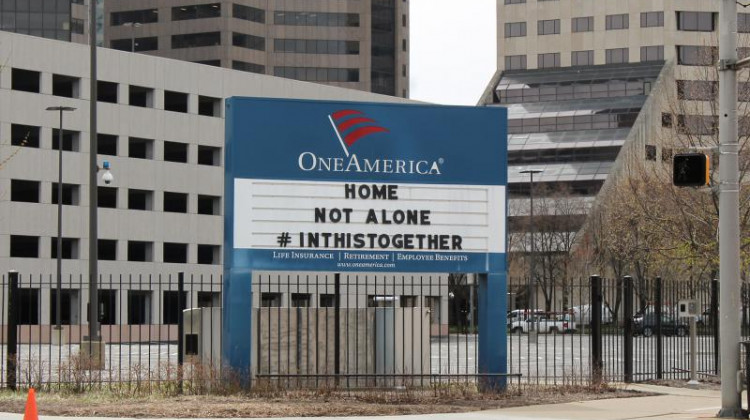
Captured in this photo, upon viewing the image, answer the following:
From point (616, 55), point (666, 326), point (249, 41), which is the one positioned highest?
point (249, 41)

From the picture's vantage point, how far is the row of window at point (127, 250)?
244 ft

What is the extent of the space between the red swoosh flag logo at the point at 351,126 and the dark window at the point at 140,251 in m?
58.8

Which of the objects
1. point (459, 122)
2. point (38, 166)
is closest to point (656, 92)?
point (38, 166)

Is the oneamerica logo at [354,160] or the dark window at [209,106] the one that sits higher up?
the dark window at [209,106]

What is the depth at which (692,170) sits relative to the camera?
63.4 feet

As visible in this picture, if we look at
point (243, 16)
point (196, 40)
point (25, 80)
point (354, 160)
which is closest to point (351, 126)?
point (354, 160)

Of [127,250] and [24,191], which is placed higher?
[24,191]

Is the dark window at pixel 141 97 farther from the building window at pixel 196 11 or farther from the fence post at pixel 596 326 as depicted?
the fence post at pixel 596 326

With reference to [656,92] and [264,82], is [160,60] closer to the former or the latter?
[264,82]

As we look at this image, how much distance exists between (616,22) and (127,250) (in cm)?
6837

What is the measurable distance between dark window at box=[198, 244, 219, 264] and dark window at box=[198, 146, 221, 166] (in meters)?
4.93

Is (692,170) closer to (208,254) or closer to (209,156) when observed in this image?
(209,156)

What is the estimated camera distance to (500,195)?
22422 mm

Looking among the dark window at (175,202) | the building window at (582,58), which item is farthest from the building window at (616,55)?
the dark window at (175,202)
